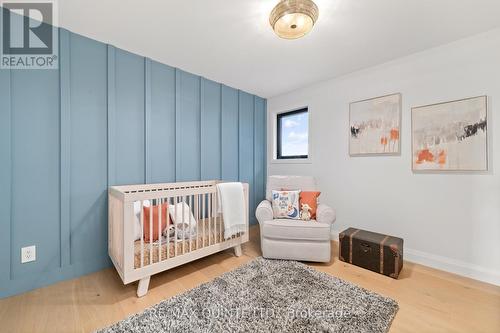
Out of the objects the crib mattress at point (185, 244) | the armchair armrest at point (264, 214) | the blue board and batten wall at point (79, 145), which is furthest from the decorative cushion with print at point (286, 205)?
the blue board and batten wall at point (79, 145)

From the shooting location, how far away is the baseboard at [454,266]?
180cm

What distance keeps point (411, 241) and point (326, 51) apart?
7.36 feet

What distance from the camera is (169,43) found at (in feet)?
6.60

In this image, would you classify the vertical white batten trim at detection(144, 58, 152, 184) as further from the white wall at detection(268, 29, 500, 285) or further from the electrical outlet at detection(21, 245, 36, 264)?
the white wall at detection(268, 29, 500, 285)

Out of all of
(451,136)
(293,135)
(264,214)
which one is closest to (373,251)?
(264,214)

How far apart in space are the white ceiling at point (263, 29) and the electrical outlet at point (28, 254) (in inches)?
74.5

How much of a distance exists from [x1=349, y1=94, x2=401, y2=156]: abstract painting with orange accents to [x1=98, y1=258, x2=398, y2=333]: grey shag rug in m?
1.57

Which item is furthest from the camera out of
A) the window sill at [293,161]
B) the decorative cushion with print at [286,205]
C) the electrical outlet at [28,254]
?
the window sill at [293,161]

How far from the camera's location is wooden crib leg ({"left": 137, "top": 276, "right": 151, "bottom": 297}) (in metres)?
1.61

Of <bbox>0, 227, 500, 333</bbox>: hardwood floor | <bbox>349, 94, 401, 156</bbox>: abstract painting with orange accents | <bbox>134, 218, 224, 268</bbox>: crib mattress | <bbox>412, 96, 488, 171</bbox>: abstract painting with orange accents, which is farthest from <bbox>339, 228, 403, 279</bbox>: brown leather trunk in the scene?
<bbox>134, 218, 224, 268</bbox>: crib mattress

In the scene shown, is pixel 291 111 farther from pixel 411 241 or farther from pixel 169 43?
pixel 411 241

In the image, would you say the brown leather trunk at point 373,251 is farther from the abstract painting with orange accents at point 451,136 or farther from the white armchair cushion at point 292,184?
the abstract painting with orange accents at point 451,136

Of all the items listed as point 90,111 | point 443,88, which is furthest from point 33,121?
point 443,88

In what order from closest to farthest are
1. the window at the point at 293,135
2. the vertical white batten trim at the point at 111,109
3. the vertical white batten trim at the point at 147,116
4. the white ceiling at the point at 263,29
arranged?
the white ceiling at the point at 263,29 → the vertical white batten trim at the point at 111,109 → the vertical white batten trim at the point at 147,116 → the window at the point at 293,135
